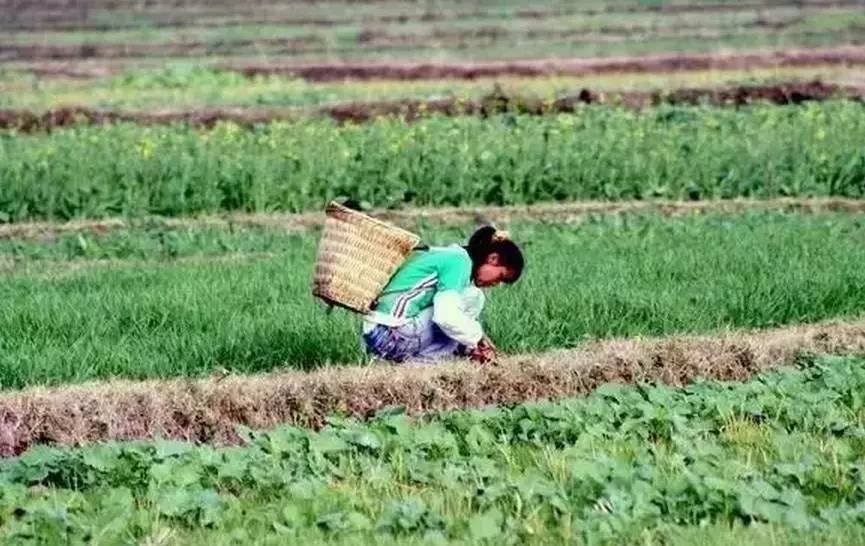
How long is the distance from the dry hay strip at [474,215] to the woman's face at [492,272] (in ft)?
20.4

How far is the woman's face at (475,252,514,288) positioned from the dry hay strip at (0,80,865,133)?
1090 centimetres

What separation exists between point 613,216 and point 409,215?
5.20ft

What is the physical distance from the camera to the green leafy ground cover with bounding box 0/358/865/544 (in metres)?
5.88

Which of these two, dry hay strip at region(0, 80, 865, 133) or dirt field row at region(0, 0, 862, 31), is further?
dirt field row at region(0, 0, 862, 31)

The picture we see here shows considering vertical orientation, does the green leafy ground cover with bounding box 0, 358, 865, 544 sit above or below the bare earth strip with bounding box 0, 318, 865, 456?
above

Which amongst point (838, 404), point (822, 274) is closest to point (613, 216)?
point (822, 274)

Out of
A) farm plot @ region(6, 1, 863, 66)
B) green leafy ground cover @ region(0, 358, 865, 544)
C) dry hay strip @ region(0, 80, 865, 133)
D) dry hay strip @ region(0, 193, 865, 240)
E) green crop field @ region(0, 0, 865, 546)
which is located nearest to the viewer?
green leafy ground cover @ region(0, 358, 865, 544)

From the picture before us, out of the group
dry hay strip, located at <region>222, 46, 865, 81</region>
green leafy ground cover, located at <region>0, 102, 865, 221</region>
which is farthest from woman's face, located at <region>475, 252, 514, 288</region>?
dry hay strip, located at <region>222, 46, 865, 81</region>

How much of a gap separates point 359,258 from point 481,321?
3.91 ft

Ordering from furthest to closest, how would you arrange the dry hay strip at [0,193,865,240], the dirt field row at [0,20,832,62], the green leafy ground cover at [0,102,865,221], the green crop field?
1. the dirt field row at [0,20,832,62]
2. the green leafy ground cover at [0,102,865,221]
3. the dry hay strip at [0,193,865,240]
4. the green crop field

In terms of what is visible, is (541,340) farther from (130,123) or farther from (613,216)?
(130,123)

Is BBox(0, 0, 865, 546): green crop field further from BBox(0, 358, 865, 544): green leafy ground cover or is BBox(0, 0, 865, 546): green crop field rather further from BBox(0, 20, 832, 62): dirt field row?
BBox(0, 20, 832, 62): dirt field row

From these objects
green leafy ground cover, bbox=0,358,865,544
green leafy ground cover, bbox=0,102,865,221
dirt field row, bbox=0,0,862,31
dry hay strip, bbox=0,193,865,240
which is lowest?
dirt field row, bbox=0,0,862,31

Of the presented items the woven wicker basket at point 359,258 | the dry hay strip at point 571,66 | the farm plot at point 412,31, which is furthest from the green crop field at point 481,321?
the farm plot at point 412,31
